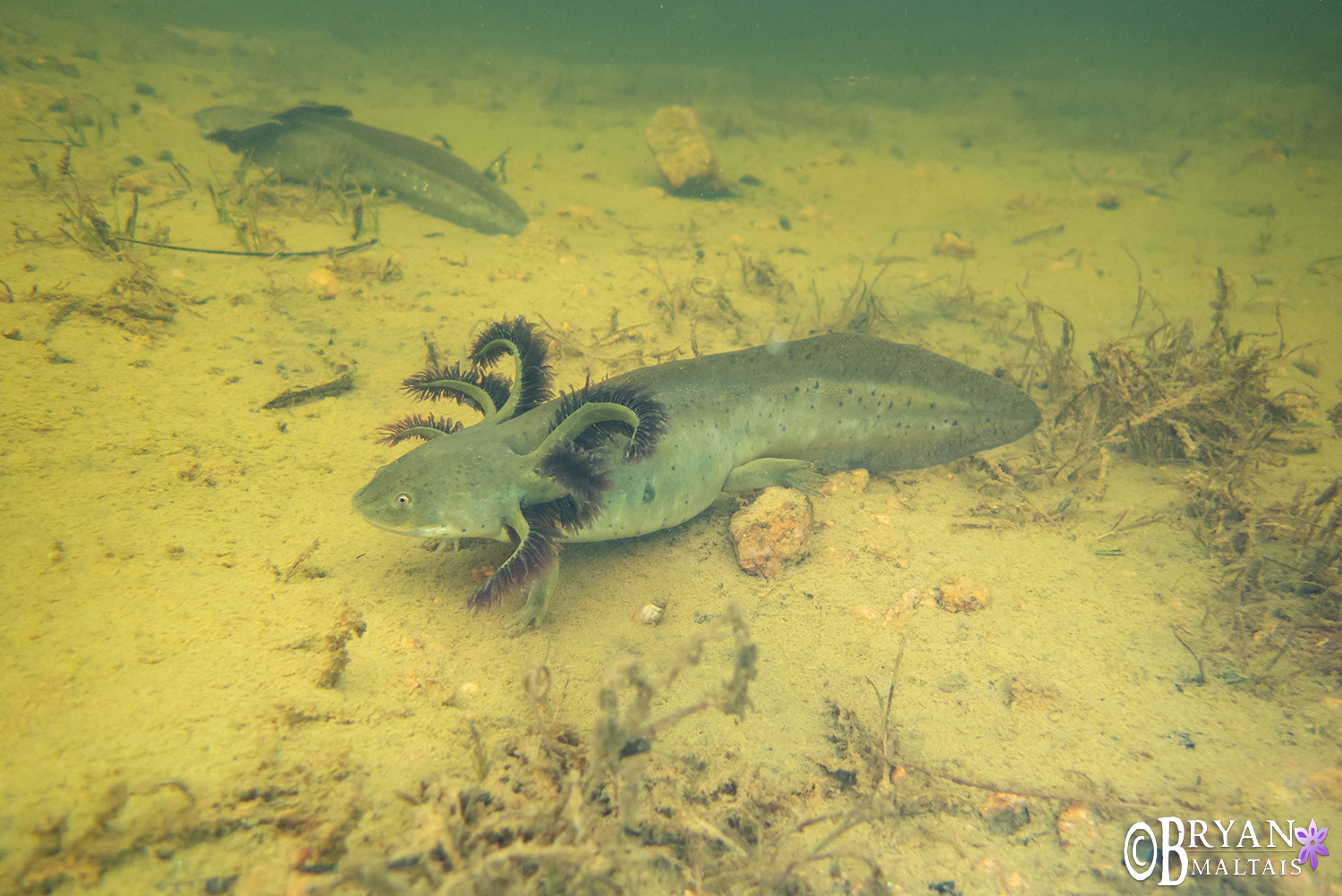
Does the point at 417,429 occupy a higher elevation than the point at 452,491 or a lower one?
higher

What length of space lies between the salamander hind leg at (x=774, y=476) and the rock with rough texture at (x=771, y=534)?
30 centimetres

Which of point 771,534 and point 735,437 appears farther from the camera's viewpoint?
point 735,437

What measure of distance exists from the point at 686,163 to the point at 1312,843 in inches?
457

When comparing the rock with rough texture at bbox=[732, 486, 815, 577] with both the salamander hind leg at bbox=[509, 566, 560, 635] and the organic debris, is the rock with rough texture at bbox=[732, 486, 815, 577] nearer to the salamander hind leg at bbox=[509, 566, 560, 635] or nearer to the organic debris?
the salamander hind leg at bbox=[509, 566, 560, 635]

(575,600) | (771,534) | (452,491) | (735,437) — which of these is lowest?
(575,600)

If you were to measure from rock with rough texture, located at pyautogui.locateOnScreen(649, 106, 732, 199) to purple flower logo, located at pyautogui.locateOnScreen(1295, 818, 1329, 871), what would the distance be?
1133cm

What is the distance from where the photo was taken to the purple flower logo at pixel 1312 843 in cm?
236

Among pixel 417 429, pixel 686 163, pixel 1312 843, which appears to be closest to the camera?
pixel 1312 843

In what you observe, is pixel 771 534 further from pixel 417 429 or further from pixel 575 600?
pixel 417 429

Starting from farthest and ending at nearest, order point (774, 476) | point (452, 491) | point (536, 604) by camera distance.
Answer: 1. point (774, 476)
2. point (536, 604)
3. point (452, 491)

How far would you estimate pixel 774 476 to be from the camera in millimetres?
4266

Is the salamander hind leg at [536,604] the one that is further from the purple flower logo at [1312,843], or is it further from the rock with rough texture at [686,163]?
the rock with rough texture at [686,163]

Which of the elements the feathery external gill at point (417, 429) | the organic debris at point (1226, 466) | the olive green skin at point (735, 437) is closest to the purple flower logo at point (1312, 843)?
the organic debris at point (1226, 466)

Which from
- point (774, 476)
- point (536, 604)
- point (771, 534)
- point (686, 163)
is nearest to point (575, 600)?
point (536, 604)
